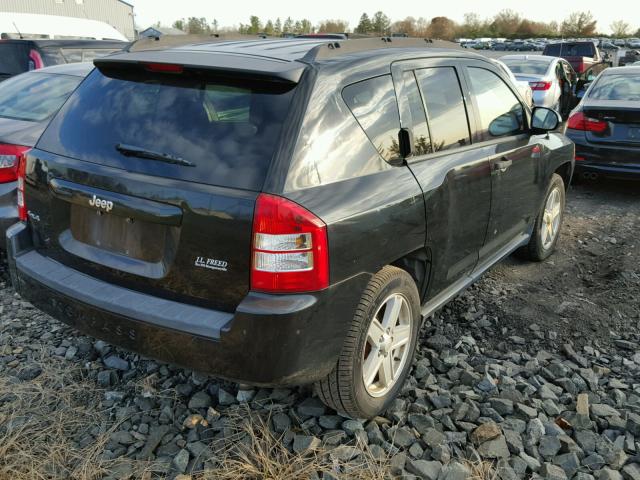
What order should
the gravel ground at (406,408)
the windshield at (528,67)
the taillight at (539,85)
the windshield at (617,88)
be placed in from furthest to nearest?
the windshield at (528,67), the taillight at (539,85), the windshield at (617,88), the gravel ground at (406,408)

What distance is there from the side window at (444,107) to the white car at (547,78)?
9.27m

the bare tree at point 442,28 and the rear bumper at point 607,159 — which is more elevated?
the bare tree at point 442,28

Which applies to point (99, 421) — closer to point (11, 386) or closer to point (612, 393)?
point (11, 386)

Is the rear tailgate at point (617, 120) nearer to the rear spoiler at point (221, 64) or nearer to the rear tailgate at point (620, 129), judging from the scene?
the rear tailgate at point (620, 129)

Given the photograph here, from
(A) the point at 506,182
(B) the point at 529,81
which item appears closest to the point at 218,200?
(A) the point at 506,182

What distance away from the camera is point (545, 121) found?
4.29 m

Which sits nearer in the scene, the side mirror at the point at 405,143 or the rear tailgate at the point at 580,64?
the side mirror at the point at 405,143

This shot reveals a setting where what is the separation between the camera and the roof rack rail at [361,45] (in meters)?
2.67

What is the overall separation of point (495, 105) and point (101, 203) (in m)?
2.68

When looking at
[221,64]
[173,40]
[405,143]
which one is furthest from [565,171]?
[221,64]

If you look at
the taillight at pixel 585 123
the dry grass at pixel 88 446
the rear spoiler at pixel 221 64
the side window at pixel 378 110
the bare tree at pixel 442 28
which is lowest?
the dry grass at pixel 88 446

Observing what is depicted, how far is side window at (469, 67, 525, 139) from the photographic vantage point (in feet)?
12.4

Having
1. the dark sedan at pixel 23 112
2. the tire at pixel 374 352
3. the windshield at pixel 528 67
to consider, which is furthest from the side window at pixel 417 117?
the windshield at pixel 528 67

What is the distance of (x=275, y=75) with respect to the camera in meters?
2.43
